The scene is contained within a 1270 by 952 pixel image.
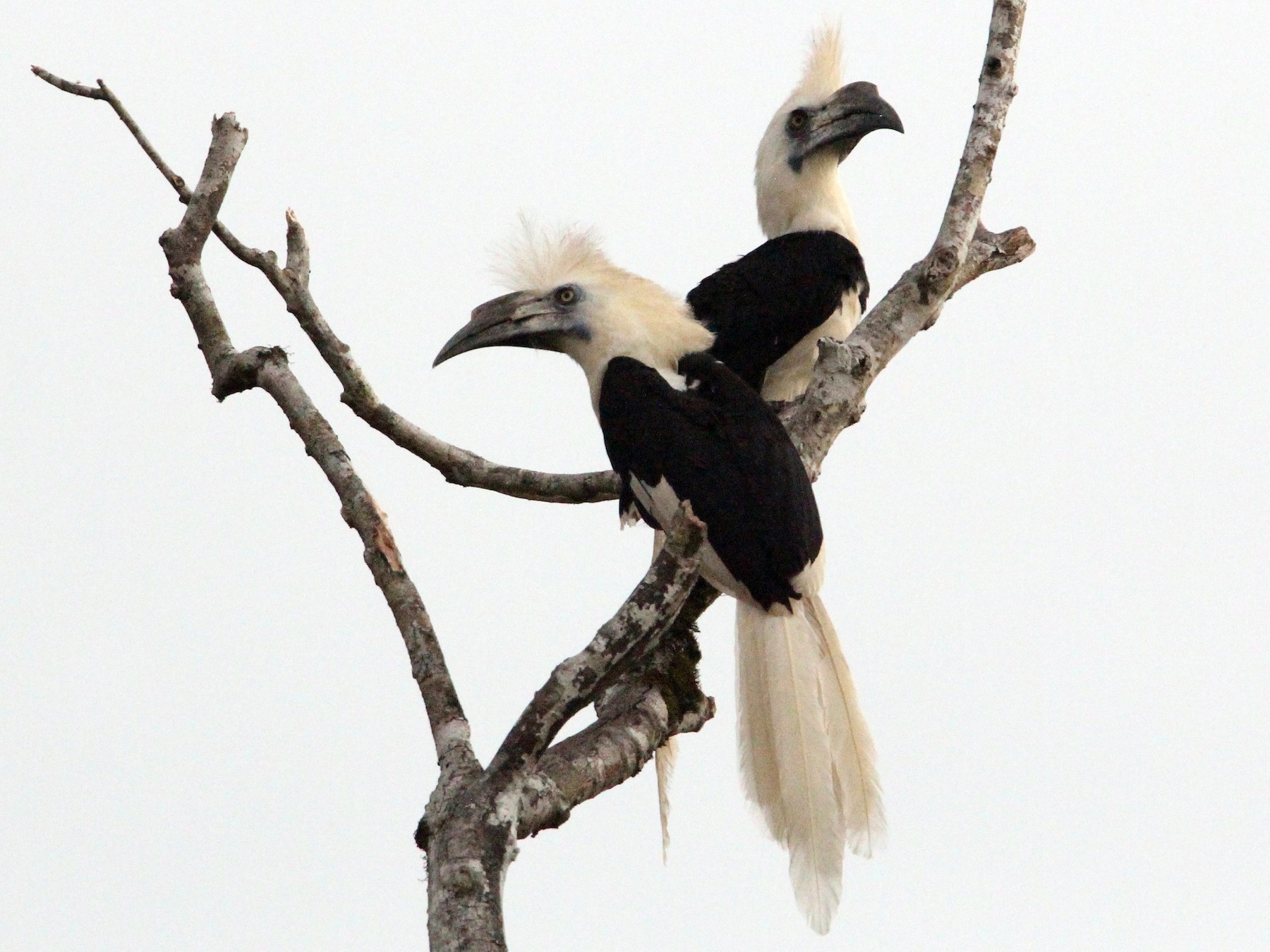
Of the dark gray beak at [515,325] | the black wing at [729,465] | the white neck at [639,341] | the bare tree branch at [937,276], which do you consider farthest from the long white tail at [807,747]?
the dark gray beak at [515,325]

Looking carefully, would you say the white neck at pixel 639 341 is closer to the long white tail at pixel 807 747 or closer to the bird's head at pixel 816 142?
the long white tail at pixel 807 747

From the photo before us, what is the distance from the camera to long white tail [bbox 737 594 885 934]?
16.2ft

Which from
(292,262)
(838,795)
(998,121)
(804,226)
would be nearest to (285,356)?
(292,262)

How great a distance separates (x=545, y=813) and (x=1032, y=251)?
11.4ft

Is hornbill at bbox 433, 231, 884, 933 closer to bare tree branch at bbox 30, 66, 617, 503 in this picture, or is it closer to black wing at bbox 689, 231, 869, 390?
bare tree branch at bbox 30, 66, 617, 503

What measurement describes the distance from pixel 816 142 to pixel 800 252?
0.74m

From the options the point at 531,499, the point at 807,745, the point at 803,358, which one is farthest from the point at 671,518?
the point at 803,358

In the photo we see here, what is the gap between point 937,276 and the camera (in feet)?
19.2

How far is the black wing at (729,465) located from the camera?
203 inches

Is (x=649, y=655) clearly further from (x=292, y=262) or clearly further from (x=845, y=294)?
(x=845, y=294)

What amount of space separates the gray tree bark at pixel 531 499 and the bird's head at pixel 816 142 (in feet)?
4.87

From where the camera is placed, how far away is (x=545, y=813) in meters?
4.28

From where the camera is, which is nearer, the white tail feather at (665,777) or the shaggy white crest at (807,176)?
the white tail feather at (665,777)

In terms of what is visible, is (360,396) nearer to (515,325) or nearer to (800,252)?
(515,325)
